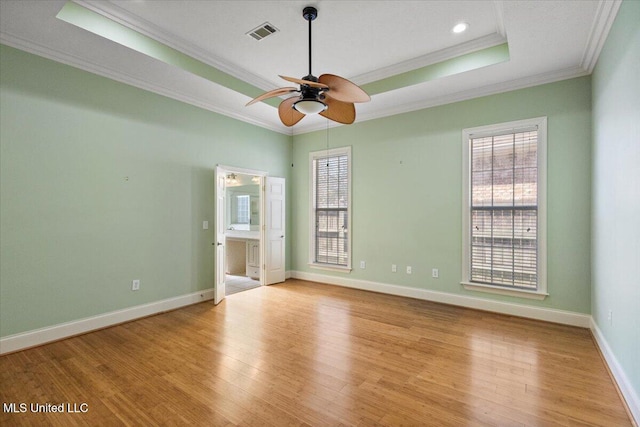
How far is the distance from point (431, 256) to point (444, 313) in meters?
0.88

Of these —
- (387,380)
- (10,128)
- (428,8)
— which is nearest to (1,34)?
(10,128)

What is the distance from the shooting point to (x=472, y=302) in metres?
4.35

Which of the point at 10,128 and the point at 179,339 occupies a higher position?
the point at 10,128

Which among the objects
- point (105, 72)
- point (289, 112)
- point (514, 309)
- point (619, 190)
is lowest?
point (514, 309)

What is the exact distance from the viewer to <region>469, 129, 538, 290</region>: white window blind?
3.97m

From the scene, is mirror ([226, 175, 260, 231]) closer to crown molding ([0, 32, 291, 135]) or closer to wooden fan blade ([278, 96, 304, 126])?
crown molding ([0, 32, 291, 135])

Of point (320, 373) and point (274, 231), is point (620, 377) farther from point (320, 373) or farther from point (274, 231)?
point (274, 231)

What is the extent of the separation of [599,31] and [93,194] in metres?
5.47

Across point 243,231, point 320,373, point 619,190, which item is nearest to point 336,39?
point 619,190

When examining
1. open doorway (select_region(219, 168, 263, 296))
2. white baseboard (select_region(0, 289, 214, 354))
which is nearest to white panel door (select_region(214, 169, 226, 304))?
white baseboard (select_region(0, 289, 214, 354))

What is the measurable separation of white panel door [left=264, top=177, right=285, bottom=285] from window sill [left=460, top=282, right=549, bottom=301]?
329 centimetres

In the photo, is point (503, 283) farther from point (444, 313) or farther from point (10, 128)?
point (10, 128)

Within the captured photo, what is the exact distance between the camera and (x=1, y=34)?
9.46 feet

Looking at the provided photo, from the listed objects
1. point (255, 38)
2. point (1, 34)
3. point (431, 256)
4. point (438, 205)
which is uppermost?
point (255, 38)
